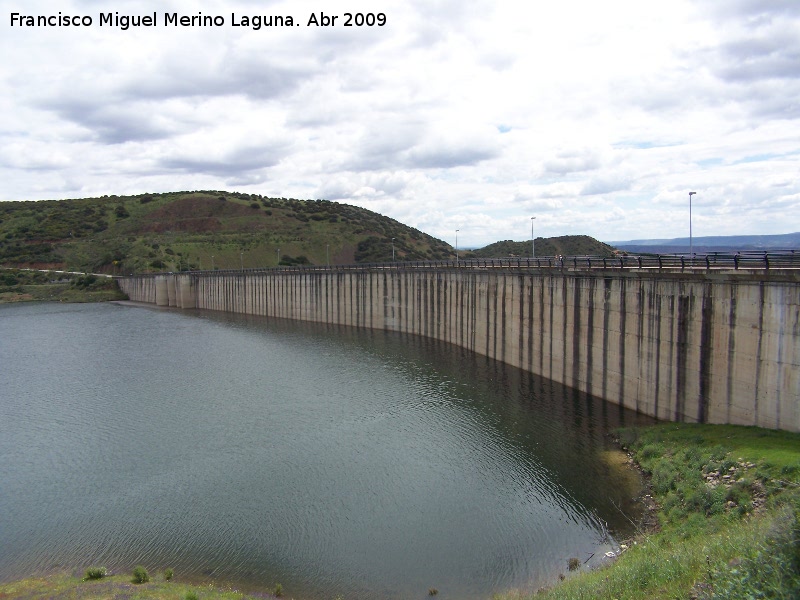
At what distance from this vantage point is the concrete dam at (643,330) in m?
27.6

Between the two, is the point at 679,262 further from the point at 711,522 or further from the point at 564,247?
the point at 564,247

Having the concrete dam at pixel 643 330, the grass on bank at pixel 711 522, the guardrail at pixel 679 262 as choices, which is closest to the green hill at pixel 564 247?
the concrete dam at pixel 643 330

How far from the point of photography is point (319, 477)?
98.7ft

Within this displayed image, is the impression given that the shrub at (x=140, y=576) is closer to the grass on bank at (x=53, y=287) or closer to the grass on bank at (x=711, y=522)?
the grass on bank at (x=711, y=522)

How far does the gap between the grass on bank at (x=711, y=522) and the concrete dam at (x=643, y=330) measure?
6.83 ft

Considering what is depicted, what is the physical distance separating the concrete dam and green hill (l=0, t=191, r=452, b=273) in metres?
95.4

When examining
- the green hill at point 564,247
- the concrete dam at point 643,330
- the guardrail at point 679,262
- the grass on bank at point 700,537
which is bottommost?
the grass on bank at point 700,537

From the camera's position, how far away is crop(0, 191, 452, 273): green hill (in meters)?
158

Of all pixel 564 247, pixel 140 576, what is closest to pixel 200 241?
pixel 564 247

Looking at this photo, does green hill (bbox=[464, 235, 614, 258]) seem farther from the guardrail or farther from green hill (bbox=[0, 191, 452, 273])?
the guardrail

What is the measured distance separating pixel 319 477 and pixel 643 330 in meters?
21.3

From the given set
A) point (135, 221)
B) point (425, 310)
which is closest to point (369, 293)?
point (425, 310)

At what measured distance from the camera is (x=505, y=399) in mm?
42031

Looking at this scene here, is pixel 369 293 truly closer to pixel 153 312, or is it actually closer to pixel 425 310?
pixel 425 310
